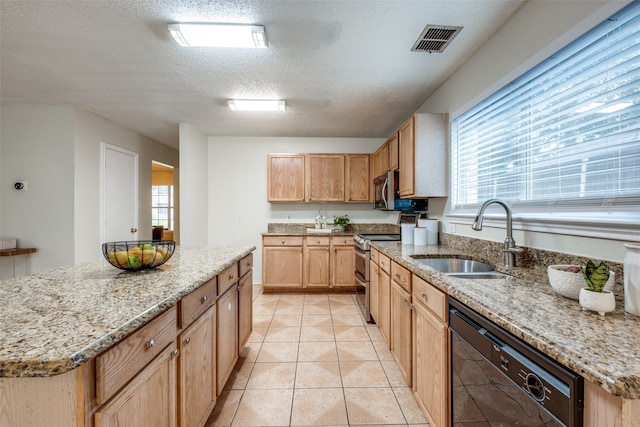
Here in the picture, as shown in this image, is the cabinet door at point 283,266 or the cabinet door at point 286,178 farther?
the cabinet door at point 286,178

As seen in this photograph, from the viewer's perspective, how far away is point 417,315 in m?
1.66

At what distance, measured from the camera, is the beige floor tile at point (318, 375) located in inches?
76.9

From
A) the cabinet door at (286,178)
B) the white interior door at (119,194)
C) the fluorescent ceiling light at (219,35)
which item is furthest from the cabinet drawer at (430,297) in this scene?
the white interior door at (119,194)

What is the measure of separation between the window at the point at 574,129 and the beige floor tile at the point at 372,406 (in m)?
1.47

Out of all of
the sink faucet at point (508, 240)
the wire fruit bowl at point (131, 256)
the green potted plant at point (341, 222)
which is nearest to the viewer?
the wire fruit bowl at point (131, 256)

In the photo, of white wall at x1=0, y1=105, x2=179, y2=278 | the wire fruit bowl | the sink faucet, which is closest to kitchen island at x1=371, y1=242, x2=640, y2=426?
the sink faucet

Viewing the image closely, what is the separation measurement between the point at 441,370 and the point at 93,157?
4.43 meters

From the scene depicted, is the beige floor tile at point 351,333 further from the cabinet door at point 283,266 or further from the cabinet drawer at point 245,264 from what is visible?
the cabinet door at point 283,266

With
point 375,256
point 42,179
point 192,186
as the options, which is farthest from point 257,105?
point 42,179

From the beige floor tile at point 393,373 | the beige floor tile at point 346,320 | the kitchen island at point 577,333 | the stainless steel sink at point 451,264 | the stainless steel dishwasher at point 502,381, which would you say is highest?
the kitchen island at point 577,333

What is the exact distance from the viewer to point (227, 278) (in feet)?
5.90

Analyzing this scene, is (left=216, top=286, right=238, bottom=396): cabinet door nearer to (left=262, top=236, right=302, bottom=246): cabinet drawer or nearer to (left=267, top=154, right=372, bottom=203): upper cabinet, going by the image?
(left=262, top=236, right=302, bottom=246): cabinet drawer

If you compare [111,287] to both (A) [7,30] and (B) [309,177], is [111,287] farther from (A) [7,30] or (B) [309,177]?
(B) [309,177]

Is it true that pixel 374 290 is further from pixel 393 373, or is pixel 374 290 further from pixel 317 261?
pixel 317 261
